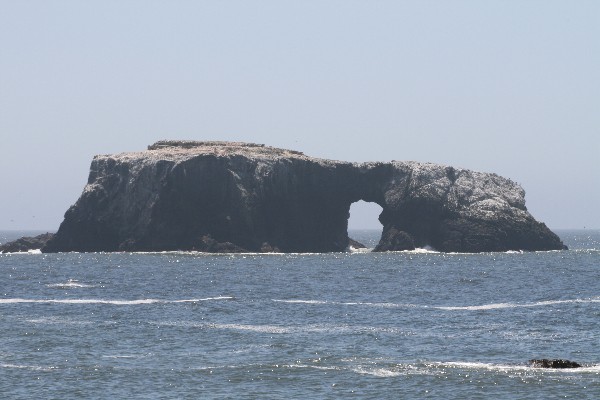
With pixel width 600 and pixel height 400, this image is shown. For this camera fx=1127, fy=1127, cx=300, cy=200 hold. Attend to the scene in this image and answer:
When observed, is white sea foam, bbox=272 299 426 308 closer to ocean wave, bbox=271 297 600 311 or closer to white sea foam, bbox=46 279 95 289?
ocean wave, bbox=271 297 600 311

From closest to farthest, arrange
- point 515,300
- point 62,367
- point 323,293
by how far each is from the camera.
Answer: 1. point 62,367
2. point 515,300
3. point 323,293

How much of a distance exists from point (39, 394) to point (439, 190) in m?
107

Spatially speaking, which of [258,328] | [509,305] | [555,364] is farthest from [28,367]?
[509,305]

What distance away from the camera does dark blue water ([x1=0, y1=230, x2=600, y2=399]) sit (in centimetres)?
4066

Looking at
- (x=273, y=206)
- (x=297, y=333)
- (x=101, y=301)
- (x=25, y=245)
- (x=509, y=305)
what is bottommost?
(x=297, y=333)

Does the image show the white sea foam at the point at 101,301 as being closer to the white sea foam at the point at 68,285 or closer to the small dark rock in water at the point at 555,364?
the white sea foam at the point at 68,285

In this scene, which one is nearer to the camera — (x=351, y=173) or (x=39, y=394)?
(x=39, y=394)

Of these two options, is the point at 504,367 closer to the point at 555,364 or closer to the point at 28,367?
the point at 555,364

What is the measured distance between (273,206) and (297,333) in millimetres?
87679

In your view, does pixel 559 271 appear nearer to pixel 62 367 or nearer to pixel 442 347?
pixel 442 347

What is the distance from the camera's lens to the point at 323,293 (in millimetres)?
77500

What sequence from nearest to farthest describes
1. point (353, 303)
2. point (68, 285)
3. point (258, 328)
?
point (258, 328) < point (353, 303) < point (68, 285)

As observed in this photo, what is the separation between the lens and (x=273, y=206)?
14212 cm

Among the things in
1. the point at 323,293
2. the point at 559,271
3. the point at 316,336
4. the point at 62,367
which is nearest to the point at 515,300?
the point at 323,293
